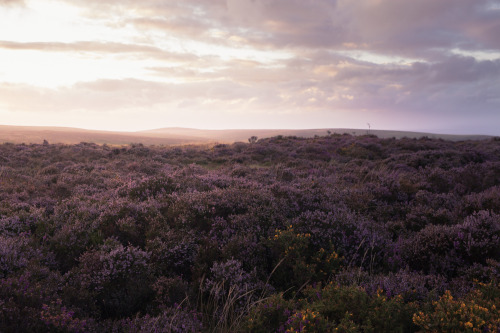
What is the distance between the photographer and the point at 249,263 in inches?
188

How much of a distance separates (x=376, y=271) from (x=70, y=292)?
15.1ft

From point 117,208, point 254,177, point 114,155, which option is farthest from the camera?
point 114,155

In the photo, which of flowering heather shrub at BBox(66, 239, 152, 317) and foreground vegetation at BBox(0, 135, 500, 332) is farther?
flowering heather shrub at BBox(66, 239, 152, 317)

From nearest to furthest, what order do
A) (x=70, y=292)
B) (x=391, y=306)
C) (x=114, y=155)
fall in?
(x=391, y=306)
(x=70, y=292)
(x=114, y=155)

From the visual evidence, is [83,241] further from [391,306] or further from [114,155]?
[114,155]

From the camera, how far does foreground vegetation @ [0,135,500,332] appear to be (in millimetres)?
3371

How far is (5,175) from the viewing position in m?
11.3

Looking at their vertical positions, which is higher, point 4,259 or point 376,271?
point 4,259

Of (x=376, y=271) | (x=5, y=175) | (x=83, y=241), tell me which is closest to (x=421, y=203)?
(x=376, y=271)

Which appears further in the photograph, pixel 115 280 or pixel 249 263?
pixel 249 263

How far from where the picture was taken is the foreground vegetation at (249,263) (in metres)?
3.37

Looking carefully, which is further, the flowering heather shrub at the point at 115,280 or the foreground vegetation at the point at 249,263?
the flowering heather shrub at the point at 115,280

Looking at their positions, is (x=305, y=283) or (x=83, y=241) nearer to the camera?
(x=305, y=283)

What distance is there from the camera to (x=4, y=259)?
4238 millimetres
